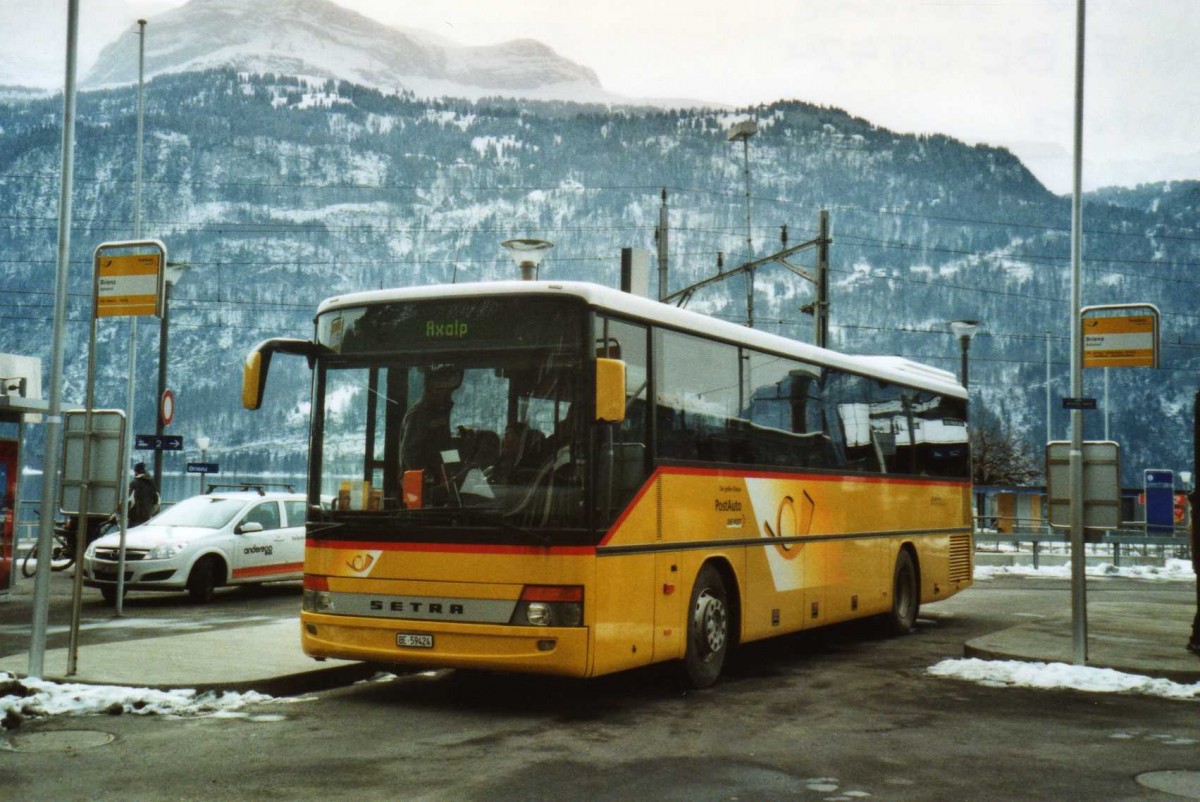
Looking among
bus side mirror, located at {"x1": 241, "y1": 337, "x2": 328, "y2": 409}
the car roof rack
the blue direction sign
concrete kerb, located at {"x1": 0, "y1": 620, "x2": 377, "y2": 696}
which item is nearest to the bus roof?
bus side mirror, located at {"x1": 241, "y1": 337, "x2": 328, "y2": 409}

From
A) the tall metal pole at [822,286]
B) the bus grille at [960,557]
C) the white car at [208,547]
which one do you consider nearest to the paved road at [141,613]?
the white car at [208,547]

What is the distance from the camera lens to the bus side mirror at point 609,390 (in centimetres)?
895

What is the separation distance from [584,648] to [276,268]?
196629 mm

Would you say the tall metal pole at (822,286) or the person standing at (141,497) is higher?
the tall metal pole at (822,286)

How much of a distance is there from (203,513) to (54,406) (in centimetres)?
996

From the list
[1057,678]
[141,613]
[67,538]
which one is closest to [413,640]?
[1057,678]

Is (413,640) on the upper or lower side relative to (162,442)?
lower

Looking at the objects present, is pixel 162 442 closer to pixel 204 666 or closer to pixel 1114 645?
pixel 204 666

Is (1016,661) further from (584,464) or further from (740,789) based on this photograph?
(740,789)

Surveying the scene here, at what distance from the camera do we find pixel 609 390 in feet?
29.5

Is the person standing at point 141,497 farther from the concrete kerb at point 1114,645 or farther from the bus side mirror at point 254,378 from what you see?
the concrete kerb at point 1114,645

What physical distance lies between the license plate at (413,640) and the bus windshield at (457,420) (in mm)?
761

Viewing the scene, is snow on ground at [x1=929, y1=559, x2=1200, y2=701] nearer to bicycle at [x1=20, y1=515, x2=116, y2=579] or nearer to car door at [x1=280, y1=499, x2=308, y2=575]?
car door at [x1=280, y1=499, x2=308, y2=575]

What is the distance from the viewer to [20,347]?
16000 cm
